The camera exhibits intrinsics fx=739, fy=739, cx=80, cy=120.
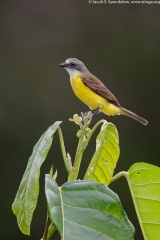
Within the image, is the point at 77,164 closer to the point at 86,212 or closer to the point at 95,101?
the point at 86,212

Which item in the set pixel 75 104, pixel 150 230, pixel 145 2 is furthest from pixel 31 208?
pixel 145 2

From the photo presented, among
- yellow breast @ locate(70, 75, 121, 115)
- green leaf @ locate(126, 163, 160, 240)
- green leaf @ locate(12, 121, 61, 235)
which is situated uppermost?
yellow breast @ locate(70, 75, 121, 115)

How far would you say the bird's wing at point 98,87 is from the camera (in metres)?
3.14

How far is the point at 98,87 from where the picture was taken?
3238 mm

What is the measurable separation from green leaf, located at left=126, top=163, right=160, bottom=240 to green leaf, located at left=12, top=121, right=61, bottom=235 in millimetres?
162

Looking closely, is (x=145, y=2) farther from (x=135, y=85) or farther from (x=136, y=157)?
(x=136, y=157)

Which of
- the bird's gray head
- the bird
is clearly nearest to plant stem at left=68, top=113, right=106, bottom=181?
the bird

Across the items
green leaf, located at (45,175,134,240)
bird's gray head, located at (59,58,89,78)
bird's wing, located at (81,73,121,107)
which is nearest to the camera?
green leaf, located at (45,175,134,240)

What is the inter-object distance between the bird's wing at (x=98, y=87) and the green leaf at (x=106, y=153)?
1703mm

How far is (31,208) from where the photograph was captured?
110cm

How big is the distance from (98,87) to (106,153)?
1.93 meters

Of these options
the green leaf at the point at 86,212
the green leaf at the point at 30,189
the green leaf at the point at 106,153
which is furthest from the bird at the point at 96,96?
the green leaf at the point at 86,212

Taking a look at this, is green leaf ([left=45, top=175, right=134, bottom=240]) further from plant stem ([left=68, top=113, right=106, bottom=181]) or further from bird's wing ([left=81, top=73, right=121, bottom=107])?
bird's wing ([left=81, top=73, right=121, bottom=107])

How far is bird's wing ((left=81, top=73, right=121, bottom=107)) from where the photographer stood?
10.3 ft
